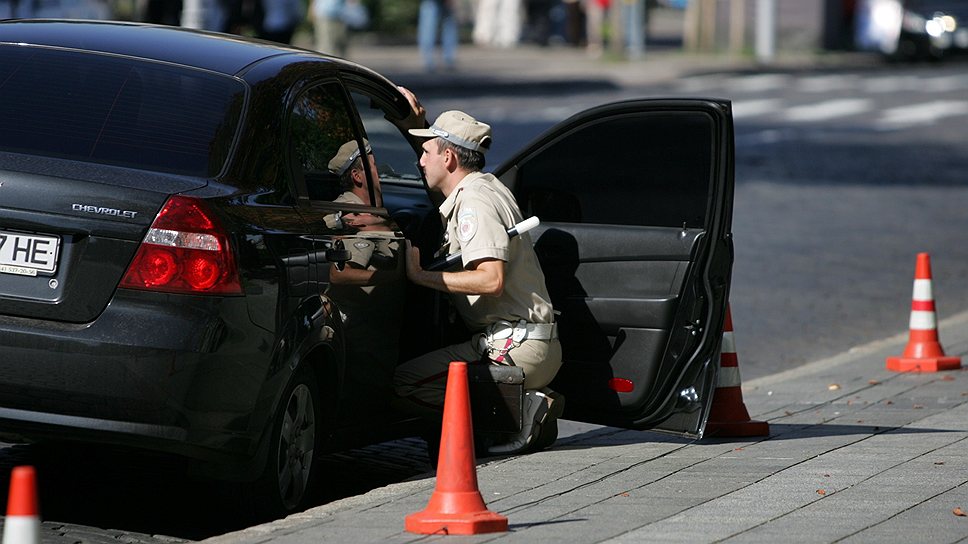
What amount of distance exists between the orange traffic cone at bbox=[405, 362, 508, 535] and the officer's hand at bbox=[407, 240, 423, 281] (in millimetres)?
1081

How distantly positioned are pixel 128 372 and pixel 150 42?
1390mm

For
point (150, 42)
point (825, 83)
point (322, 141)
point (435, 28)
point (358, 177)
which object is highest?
point (435, 28)

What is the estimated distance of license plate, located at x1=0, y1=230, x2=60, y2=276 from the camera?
4891 mm

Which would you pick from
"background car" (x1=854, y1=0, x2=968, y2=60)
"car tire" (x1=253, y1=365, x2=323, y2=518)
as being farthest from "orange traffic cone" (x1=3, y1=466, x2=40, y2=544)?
"background car" (x1=854, y1=0, x2=968, y2=60)

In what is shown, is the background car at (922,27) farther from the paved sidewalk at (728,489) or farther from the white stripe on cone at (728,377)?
the white stripe on cone at (728,377)

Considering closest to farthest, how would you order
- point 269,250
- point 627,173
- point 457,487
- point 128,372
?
point 128,372 → point 457,487 → point 269,250 → point 627,173

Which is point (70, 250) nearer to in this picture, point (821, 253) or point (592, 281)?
point (592, 281)

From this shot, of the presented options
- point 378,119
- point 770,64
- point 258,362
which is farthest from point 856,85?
point 258,362

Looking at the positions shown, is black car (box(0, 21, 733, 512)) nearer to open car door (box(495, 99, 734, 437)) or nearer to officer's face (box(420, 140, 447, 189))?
open car door (box(495, 99, 734, 437))

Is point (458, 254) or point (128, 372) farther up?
point (458, 254)

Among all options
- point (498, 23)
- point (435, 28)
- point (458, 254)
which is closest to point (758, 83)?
point (435, 28)

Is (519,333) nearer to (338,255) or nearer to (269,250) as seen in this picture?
(338,255)

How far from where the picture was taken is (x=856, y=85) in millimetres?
30641

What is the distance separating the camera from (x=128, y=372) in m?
4.82
